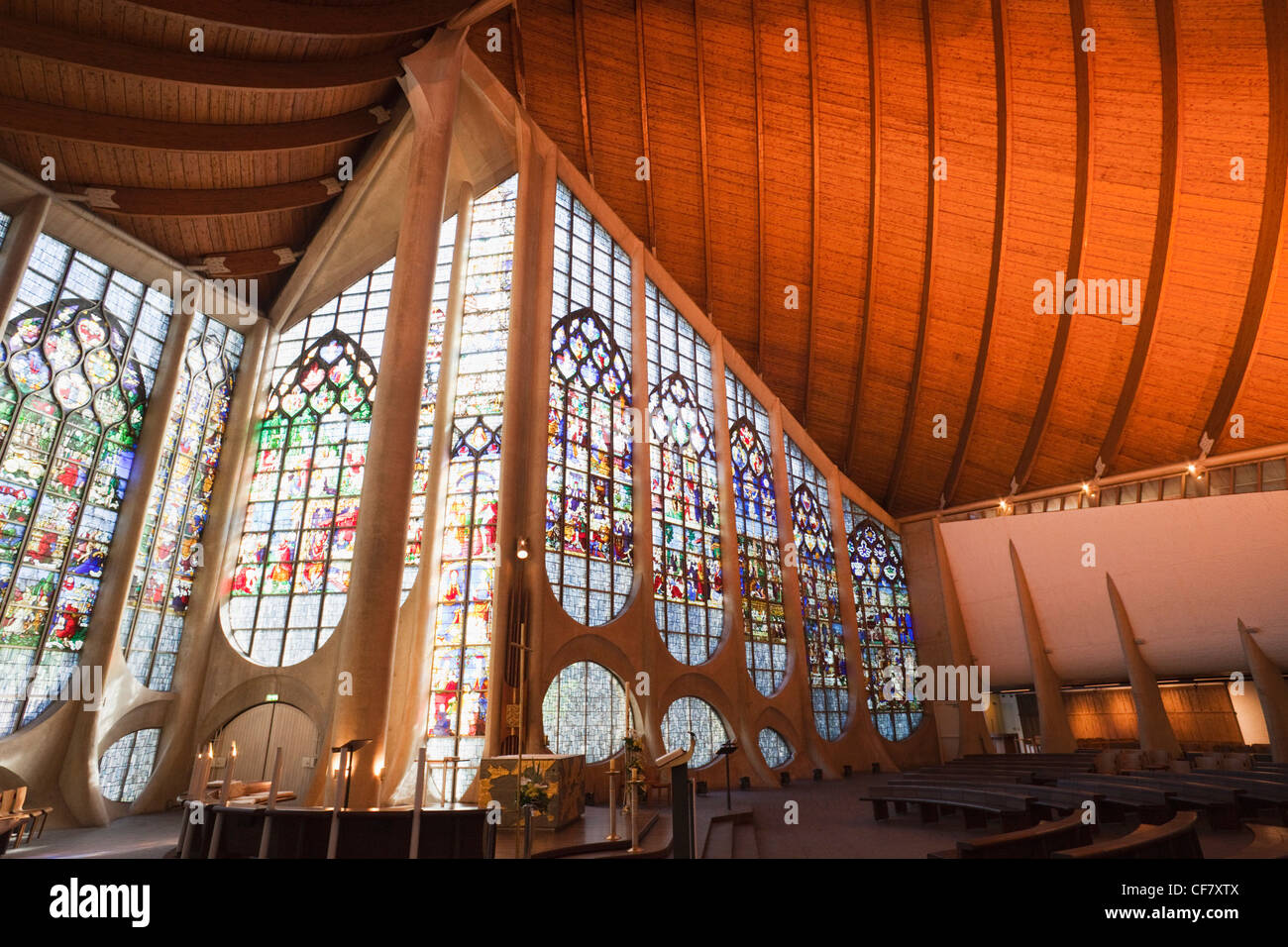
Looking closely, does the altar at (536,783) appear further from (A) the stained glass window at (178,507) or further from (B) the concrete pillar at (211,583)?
(A) the stained glass window at (178,507)

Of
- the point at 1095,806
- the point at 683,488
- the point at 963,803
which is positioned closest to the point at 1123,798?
the point at 1095,806

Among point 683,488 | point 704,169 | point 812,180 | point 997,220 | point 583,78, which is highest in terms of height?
point 583,78

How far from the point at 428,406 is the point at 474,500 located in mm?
2237

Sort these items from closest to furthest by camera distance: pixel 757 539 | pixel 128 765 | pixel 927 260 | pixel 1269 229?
pixel 128 765, pixel 1269 229, pixel 927 260, pixel 757 539

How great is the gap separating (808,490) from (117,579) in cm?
1564

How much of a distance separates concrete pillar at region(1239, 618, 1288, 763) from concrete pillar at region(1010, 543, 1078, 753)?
12.6 ft

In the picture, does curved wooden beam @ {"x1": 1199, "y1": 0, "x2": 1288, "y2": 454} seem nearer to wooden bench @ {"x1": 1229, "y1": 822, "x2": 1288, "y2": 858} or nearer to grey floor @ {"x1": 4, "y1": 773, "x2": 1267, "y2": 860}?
grey floor @ {"x1": 4, "y1": 773, "x2": 1267, "y2": 860}

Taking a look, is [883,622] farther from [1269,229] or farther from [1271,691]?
[1269,229]

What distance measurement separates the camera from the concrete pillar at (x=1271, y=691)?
13.7 meters

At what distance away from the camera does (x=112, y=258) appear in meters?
11.9

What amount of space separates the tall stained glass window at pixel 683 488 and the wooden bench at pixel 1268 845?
34.5ft

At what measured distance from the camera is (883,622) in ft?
63.8

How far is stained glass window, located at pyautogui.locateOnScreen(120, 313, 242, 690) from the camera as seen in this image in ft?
37.9
